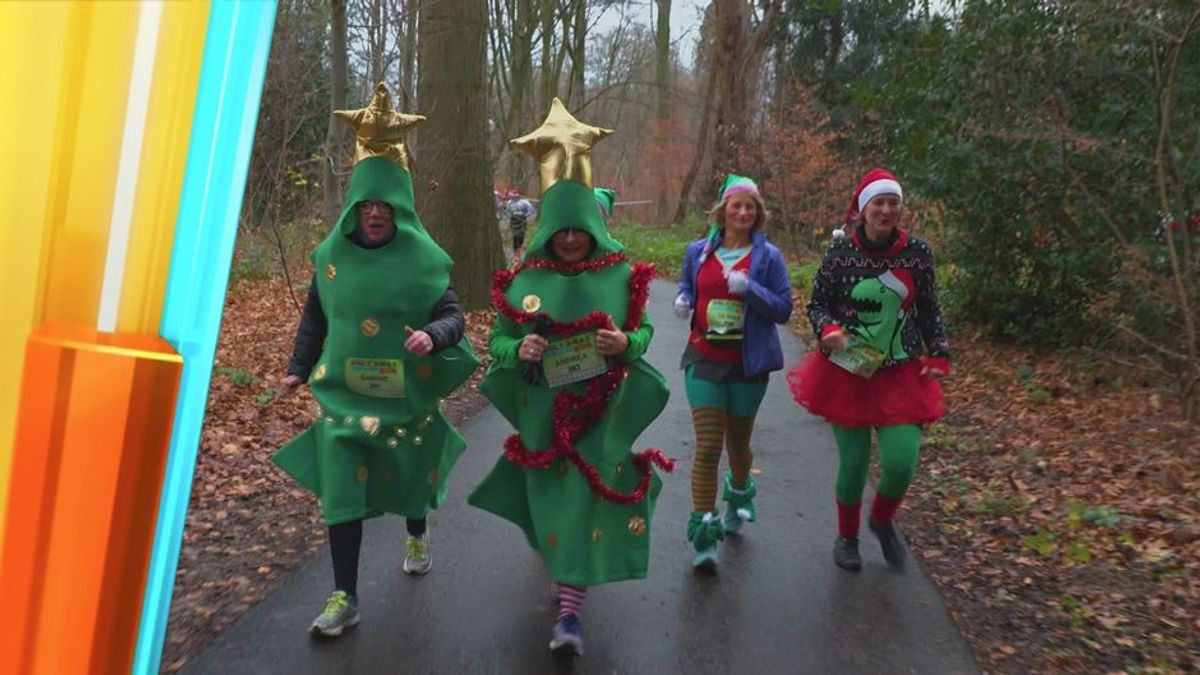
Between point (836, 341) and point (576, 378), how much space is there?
1350 millimetres

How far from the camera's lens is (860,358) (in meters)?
4.17

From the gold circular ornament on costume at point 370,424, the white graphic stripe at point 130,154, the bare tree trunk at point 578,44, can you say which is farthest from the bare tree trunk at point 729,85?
the white graphic stripe at point 130,154

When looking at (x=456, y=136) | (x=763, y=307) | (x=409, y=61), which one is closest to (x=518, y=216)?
(x=409, y=61)

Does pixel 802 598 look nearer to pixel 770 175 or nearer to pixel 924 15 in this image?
pixel 924 15

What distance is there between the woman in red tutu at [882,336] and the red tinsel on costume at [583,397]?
1.08 m

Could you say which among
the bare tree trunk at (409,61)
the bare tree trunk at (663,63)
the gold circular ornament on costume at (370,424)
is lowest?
the gold circular ornament on costume at (370,424)

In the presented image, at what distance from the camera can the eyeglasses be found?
3.61 m

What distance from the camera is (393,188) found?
11.9ft

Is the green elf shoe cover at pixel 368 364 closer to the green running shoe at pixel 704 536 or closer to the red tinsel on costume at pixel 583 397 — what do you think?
the red tinsel on costume at pixel 583 397

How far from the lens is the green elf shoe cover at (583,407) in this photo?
3467 mm

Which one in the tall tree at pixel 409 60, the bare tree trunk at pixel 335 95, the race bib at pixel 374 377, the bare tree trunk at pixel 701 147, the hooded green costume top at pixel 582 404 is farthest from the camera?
the bare tree trunk at pixel 701 147

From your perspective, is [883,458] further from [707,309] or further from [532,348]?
[532,348]

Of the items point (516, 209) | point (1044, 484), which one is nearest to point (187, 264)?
point (1044, 484)

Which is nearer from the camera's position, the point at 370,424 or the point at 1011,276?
the point at 370,424
